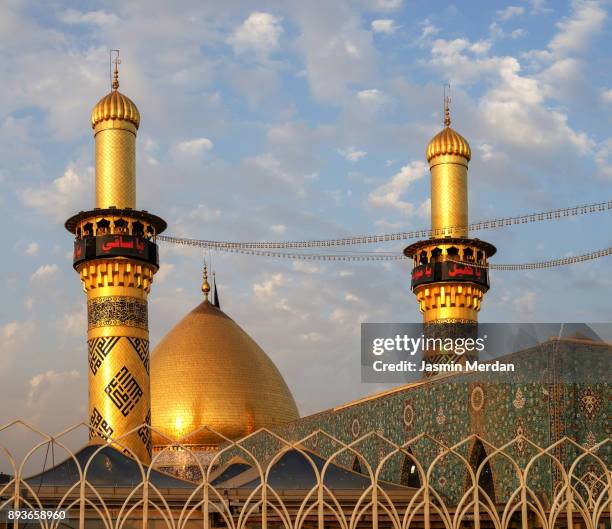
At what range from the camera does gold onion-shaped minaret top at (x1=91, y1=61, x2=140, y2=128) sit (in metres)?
21.5

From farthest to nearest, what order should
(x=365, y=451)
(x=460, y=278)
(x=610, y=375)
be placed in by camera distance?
(x=460, y=278), (x=365, y=451), (x=610, y=375)

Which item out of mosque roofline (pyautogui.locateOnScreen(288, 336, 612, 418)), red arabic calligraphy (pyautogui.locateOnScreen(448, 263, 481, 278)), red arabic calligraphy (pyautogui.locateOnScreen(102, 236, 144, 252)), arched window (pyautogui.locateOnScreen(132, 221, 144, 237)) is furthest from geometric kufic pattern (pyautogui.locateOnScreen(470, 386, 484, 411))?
arched window (pyautogui.locateOnScreen(132, 221, 144, 237))

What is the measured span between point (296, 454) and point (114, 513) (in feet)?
11.3

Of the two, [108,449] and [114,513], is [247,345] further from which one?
[114,513]

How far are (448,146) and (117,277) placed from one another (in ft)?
24.6

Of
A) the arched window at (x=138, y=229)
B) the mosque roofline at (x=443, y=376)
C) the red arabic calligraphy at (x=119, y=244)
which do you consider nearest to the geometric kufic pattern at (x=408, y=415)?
the mosque roofline at (x=443, y=376)

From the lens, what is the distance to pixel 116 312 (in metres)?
20.6

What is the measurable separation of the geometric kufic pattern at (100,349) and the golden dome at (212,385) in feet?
26.4

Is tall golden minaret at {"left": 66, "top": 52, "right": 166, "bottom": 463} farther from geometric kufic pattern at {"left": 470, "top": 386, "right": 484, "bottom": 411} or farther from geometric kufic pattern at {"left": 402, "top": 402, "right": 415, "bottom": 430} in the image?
geometric kufic pattern at {"left": 470, "top": 386, "right": 484, "bottom": 411}

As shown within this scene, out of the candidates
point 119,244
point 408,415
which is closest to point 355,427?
point 408,415

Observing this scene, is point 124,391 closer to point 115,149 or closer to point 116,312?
point 116,312

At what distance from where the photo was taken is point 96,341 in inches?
805

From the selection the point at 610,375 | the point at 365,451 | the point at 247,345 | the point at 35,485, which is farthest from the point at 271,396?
the point at 610,375

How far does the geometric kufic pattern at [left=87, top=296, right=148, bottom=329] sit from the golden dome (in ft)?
26.1
